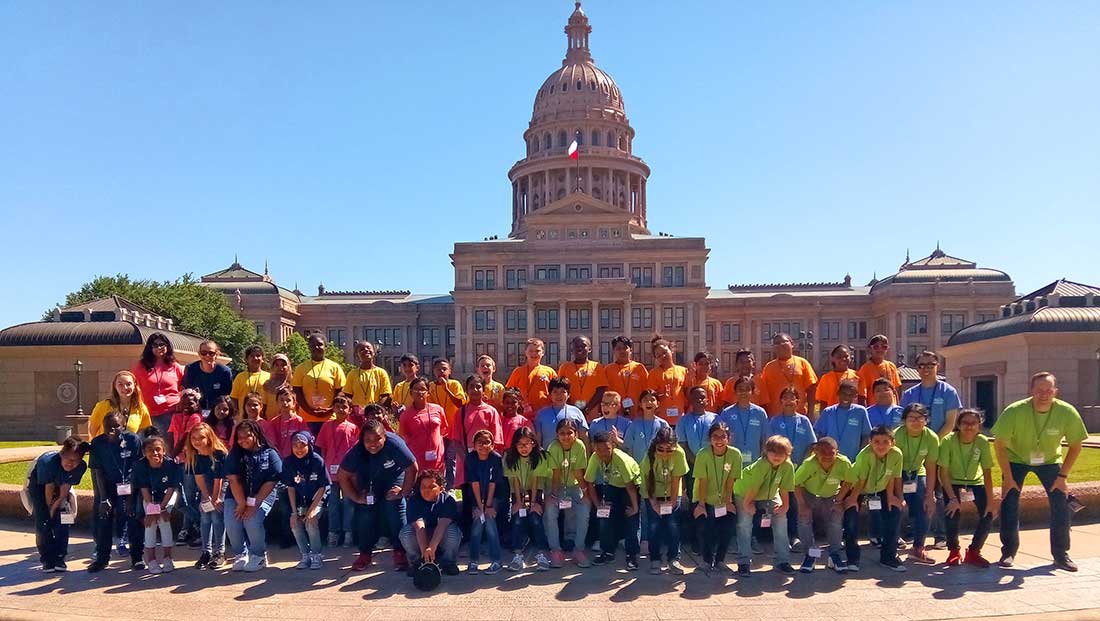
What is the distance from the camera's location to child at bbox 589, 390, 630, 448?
29.2 ft

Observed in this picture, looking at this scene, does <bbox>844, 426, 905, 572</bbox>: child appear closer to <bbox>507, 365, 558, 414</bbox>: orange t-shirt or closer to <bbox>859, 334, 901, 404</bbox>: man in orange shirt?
<bbox>859, 334, 901, 404</bbox>: man in orange shirt

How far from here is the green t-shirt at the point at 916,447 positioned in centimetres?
862

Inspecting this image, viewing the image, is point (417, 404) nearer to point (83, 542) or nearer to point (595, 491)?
point (595, 491)

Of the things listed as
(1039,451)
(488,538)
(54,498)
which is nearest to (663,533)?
(488,538)

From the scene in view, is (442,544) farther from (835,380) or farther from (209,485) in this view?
(835,380)

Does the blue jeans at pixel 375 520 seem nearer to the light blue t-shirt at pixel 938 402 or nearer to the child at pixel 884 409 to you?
the child at pixel 884 409

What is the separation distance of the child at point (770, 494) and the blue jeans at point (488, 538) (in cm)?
274

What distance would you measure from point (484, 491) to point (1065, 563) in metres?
6.53

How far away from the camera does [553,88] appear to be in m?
99.6

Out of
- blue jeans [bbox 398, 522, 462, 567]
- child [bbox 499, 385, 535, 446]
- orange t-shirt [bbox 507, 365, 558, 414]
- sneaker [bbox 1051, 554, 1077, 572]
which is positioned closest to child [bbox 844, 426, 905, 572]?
sneaker [bbox 1051, 554, 1077, 572]

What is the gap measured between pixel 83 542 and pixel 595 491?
7034mm

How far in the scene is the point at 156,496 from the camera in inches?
336

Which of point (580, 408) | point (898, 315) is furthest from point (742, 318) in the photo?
point (580, 408)

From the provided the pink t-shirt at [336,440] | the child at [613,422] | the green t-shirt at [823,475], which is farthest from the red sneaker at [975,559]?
the pink t-shirt at [336,440]
